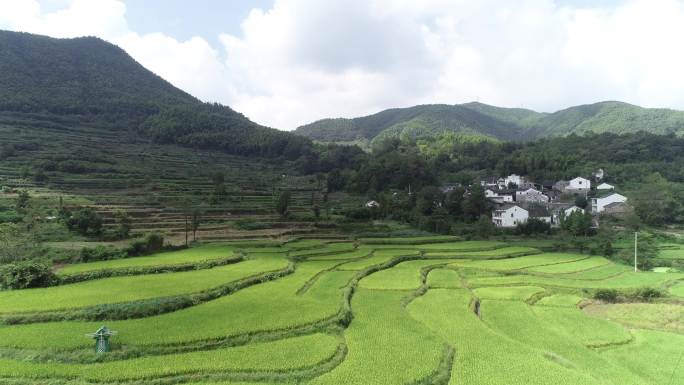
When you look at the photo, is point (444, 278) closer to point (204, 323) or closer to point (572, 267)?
point (572, 267)

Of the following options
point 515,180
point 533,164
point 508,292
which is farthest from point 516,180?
point 508,292

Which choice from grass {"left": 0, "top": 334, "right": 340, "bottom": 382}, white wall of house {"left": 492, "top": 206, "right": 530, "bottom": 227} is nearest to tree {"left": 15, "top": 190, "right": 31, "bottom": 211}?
grass {"left": 0, "top": 334, "right": 340, "bottom": 382}

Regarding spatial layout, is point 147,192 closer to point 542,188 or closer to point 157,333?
point 157,333

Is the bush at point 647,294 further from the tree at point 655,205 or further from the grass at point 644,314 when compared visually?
the tree at point 655,205

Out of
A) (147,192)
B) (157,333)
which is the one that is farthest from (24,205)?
(157,333)

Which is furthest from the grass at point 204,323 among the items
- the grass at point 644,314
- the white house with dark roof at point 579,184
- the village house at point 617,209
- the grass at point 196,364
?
the white house with dark roof at point 579,184

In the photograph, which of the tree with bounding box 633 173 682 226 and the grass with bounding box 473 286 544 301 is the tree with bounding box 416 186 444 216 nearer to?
the tree with bounding box 633 173 682 226
